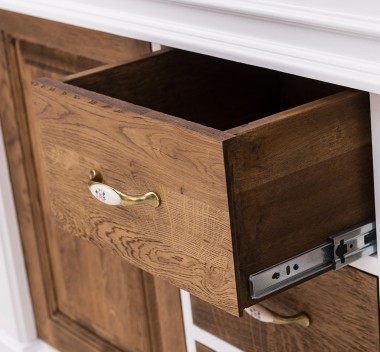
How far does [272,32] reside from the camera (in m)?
0.86

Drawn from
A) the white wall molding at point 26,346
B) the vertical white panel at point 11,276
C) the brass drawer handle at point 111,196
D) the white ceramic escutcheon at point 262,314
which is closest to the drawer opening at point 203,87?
the brass drawer handle at point 111,196

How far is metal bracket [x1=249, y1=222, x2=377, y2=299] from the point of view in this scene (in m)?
0.82

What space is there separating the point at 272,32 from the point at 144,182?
0.18 metres

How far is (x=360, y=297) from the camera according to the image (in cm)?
93

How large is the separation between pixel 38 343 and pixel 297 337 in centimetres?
75

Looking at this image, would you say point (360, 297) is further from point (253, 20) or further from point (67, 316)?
point (67, 316)

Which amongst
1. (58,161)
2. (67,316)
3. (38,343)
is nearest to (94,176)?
(58,161)

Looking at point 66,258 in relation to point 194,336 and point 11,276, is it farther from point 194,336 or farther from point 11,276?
point 194,336

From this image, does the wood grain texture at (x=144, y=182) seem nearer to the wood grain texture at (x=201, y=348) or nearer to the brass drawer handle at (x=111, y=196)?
the brass drawer handle at (x=111, y=196)

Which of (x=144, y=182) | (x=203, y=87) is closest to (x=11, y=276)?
(x=203, y=87)

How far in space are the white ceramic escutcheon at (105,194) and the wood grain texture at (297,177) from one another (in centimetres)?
15

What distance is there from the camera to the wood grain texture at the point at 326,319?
3.04ft

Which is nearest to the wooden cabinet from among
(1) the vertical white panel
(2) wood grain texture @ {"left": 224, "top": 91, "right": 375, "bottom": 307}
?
(2) wood grain texture @ {"left": 224, "top": 91, "right": 375, "bottom": 307}

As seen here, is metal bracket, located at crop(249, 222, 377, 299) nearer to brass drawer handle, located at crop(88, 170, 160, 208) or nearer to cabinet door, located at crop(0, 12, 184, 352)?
brass drawer handle, located at crop(88, 170, 160, 208)
